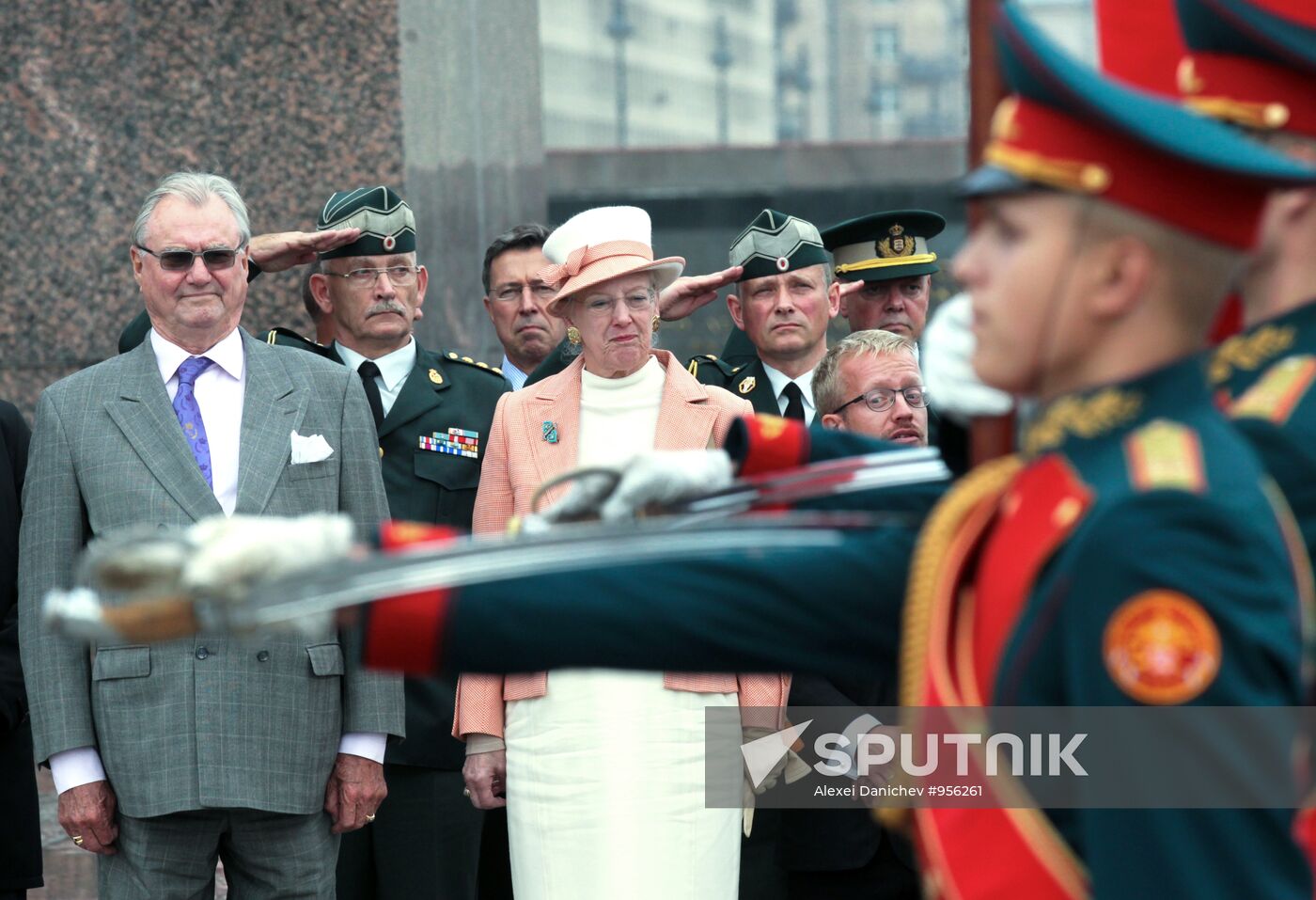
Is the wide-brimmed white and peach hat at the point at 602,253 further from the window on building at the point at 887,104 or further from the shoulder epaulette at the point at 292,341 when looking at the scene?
the window on building at the point at 887,104

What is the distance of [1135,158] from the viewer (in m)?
1.92

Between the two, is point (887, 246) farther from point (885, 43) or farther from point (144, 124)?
point (885, 43)

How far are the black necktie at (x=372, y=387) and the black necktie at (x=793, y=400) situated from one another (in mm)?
1202

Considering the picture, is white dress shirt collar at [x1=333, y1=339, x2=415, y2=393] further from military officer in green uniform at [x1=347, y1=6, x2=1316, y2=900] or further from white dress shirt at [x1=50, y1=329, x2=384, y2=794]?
military officer in green uniform at [x1=347, y1=6, x2=1316, y2=900]

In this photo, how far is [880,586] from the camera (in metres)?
2.23

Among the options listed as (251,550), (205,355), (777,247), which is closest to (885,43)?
(777,247)

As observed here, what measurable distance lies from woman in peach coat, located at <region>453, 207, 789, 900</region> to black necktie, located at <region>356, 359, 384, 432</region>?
62 centimetres

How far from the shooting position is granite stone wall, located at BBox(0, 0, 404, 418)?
6906 millimetres

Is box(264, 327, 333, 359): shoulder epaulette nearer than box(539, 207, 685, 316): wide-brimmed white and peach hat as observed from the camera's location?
No

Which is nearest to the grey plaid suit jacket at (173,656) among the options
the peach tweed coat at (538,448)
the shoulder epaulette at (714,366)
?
the peach tweed coat at (538,448)

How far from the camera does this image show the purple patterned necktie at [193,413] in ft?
14.8

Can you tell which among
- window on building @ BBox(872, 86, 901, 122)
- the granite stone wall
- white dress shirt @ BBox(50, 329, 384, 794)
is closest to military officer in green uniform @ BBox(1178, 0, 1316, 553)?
white dress shirt @ BBox(50, 329, 384, 794)

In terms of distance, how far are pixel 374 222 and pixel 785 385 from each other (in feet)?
4.51

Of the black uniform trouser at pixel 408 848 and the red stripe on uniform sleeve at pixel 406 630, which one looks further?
the black uniform trouser at pixel 408 848
